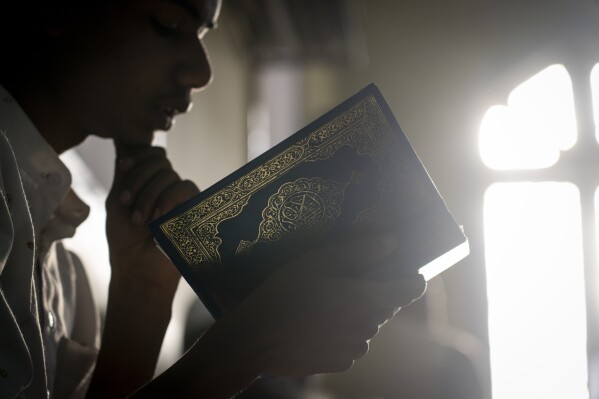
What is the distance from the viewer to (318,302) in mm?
605

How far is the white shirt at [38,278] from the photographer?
0.63 metres

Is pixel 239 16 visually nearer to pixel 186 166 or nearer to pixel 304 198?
pixel 186 166

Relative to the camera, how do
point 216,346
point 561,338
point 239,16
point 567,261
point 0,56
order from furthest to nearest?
point 239,16 → point 567,261 → point 561,338 → point 0,56 → point 216,346

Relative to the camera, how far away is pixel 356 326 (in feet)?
2.04

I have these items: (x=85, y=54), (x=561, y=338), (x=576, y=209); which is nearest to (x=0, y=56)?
(x=85, y=54)

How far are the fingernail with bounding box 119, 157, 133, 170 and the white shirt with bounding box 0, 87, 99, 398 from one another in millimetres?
80

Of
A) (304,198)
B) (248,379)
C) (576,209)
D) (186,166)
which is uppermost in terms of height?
(186,166)

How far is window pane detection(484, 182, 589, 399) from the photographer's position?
1802 mm

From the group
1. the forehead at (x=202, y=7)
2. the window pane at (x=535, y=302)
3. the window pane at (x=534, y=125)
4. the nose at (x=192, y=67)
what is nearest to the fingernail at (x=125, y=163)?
the nose at (x=192, y=67)

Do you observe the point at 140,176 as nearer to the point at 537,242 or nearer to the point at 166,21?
the point at 166,21

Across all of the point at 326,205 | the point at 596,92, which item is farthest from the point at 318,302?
the point at 596,92

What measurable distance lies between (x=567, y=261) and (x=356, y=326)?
2391 millimetres

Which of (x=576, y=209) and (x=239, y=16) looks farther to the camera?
(x=239, y=16)

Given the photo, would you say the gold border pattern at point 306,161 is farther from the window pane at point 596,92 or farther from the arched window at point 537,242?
the window pane at point 596,92
